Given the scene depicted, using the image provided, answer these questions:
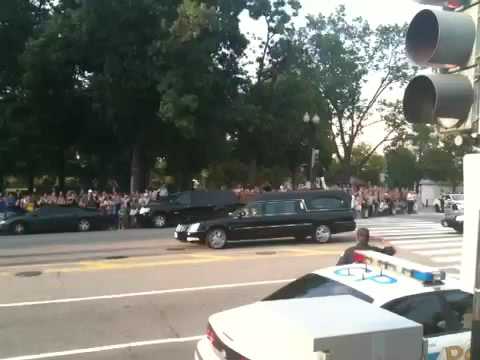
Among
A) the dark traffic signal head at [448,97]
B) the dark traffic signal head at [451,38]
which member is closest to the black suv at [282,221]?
the dark traffic signal head at [448,97]

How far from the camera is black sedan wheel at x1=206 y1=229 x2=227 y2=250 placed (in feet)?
53.5

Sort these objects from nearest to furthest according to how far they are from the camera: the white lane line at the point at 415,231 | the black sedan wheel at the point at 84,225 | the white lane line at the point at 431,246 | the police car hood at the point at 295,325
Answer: the police car hood at the point at 295,325
the white lane line at the point at 431,246
the white lane line at the point at 415,231
the black sedan wheel at the point at 84,225

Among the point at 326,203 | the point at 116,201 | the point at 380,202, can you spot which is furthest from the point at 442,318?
the point at 380,202

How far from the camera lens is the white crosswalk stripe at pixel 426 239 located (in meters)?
14.6

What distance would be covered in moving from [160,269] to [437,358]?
8.40 meters

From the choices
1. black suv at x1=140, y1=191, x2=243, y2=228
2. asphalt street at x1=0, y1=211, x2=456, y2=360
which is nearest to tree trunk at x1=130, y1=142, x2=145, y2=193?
black suv at x1=140, y1=191, x2=243, y2=228

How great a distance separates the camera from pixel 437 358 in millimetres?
4684

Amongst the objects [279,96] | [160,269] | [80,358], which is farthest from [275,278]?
[279,96]

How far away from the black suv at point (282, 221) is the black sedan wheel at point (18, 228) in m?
8.35

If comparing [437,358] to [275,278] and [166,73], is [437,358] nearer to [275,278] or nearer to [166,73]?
[275,278]

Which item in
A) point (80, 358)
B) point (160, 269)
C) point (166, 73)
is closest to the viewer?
point (80, 358)

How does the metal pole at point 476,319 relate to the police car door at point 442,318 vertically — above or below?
above

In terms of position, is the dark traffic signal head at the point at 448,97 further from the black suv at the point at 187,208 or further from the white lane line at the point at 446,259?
the black suv at the point at 187,208

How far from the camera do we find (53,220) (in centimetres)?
2247
